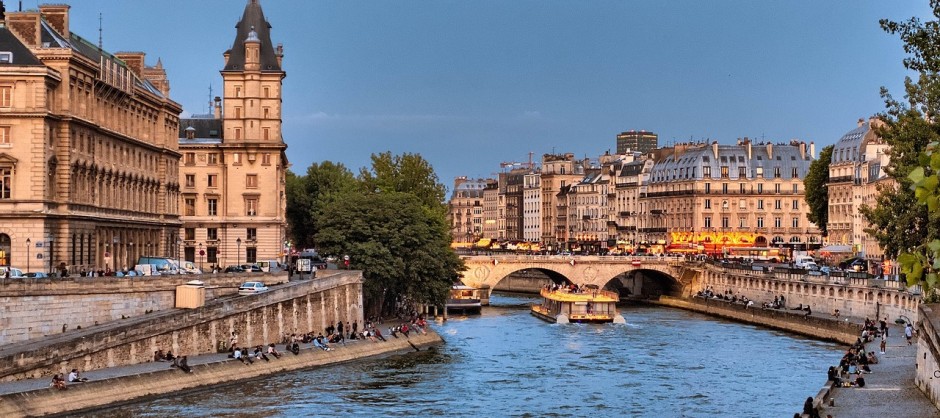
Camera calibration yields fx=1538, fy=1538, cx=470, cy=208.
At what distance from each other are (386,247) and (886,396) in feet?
138

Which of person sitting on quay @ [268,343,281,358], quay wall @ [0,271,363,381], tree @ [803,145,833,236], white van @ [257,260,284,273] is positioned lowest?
person sitting on quay @ [268,343,281,358]

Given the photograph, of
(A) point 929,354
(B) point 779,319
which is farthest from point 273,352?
(B) point 779,319

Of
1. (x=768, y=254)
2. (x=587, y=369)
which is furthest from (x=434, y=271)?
(x=768, y=254)

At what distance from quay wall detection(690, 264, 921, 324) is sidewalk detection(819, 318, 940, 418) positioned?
1127 cm

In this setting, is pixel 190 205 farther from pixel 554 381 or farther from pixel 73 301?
pixel 73 301

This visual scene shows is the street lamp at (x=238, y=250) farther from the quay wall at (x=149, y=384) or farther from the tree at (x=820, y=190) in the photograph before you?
the tree at (x=820, y=190)

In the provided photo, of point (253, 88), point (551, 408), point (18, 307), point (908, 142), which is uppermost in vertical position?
point (253, 88)

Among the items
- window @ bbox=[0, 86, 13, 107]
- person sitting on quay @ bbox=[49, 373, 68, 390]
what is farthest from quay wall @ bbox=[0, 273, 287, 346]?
window @ bbox=[0, 86, 13, 107]

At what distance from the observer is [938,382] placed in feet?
135

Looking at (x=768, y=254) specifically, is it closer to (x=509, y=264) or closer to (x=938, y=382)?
(x=509, y=264)

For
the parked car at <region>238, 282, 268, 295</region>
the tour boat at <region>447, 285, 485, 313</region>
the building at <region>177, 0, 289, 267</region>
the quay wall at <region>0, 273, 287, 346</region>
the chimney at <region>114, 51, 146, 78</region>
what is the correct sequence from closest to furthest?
the quay wall at <region>0, 273, 287, 346</region>, the parked car at <region>238, 282, 268, 295</region>, the chimney at <region>114, 51, 146, 78</region>, the building at <region>177, 0, 289, 267</region>, the tour boat at <region>447, 285, 485, 313</region>

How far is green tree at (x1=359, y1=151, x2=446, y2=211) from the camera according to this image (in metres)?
A: 120

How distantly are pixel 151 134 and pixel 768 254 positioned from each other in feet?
261

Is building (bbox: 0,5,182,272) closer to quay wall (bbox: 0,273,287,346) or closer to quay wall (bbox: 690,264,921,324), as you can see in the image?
quay wall (bbox: 0,273,287,346)
